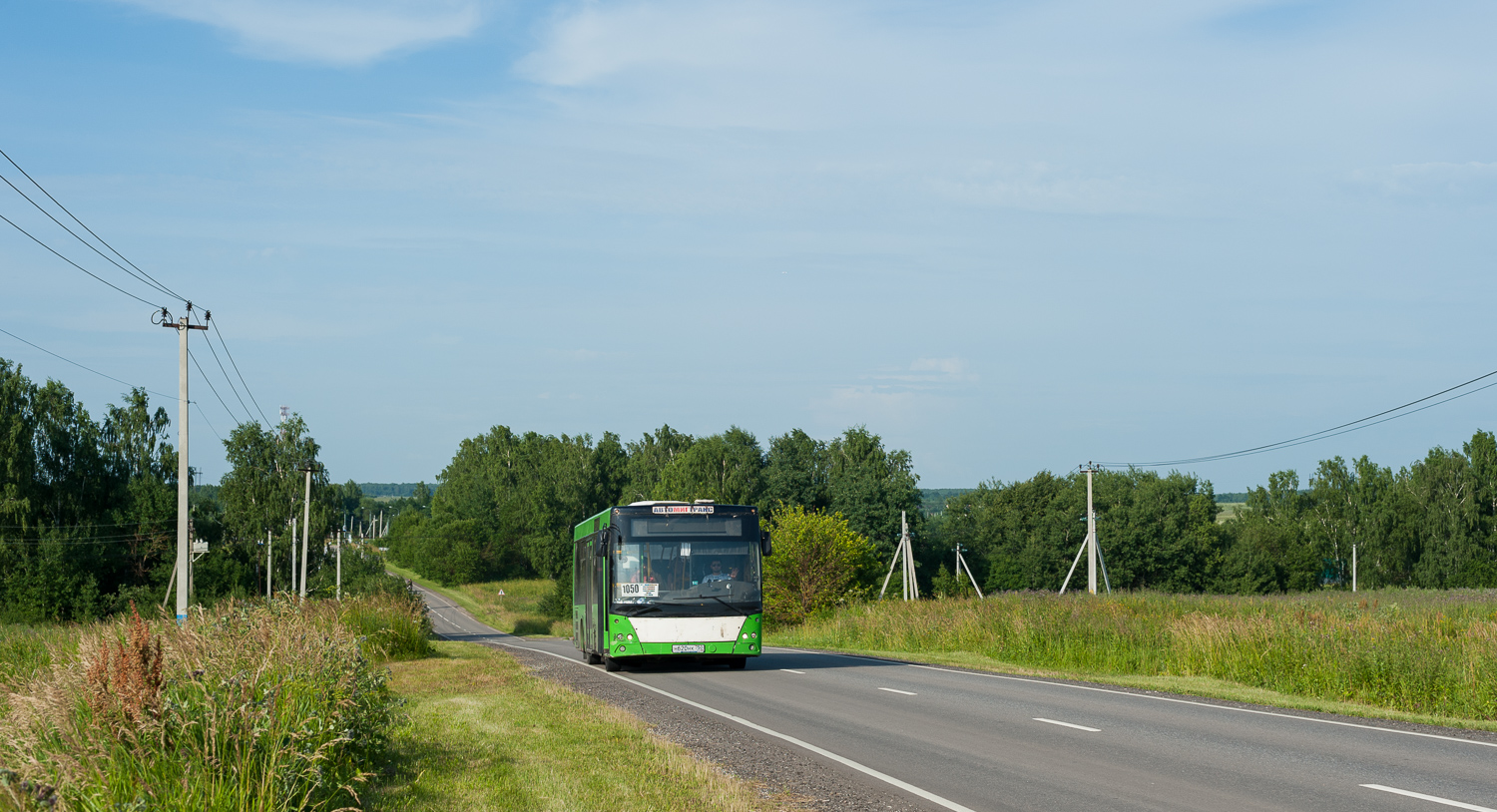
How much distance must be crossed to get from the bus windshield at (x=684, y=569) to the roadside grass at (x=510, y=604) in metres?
49.9

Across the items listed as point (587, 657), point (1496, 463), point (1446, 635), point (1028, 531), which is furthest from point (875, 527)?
point (1446, 635)

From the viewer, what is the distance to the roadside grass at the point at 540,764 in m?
8.74

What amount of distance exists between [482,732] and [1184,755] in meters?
7.24

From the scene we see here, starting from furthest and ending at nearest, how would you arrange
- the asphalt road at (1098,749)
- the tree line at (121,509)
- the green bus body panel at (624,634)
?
the tree line at (121,509)
the green bus body panel at (624,634)
the asphalt road at (1098,749)

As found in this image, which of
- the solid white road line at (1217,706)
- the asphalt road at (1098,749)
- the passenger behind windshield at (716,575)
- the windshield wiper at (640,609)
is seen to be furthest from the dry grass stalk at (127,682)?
the passenger behind windshield at (716,575)

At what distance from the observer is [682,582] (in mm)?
21719

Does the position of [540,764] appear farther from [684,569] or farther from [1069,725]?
[684,569]

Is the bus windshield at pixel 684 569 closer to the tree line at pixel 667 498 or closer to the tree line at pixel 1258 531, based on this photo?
the tree line at pixel 667 498

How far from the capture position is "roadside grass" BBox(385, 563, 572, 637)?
81.2 meters

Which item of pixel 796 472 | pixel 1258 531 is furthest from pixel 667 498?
pixel 1258 531

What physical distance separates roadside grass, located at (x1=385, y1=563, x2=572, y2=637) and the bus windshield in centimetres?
4989

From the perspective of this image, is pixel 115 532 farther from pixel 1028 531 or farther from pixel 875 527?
pixel 1028 531

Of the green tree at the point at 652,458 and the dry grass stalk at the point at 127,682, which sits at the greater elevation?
the green tree at the point at 652,458

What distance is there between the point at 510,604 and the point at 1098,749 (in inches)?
3868
